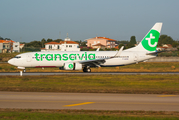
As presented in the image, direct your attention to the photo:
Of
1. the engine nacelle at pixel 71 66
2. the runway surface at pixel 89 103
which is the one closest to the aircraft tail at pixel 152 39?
the engine nacelle at pixel 71 66

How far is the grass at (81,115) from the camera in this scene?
34.3ft

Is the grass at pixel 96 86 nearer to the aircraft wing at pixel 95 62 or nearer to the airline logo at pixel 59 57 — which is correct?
the aircraft wing at pixel 95 62

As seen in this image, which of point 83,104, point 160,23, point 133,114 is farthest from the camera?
point 160,23

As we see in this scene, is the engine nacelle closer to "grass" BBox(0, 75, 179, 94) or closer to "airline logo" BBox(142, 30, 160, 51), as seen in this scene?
"grass" BBox(0, 75, 179, 94)

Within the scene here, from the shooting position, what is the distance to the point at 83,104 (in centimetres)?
1366

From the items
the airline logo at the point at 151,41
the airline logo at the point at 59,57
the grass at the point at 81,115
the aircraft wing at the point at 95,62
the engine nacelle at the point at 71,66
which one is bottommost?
the grass at the point at 81,115

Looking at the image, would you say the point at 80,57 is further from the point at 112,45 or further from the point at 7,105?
the point at 112,45

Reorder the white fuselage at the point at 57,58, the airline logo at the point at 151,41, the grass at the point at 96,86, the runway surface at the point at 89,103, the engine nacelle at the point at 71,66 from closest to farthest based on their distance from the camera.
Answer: the runway surface at the point at 89,103 → the grass at the point at 96,86 → the engine nacelle at the point at 71,66 → the white fuselage at the point at 57,58 → the airline logo at the point at 151,41

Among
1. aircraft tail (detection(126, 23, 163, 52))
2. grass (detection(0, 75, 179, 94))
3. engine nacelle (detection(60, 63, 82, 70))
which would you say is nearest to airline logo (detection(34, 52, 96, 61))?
engine nacelle (detection(60, 63, 82, 70))

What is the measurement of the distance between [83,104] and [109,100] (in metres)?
1.99

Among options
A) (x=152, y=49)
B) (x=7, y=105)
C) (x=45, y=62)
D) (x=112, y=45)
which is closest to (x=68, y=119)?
(x=7, y=105)

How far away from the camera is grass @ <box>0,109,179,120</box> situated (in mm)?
10453

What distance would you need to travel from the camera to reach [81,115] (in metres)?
11.0

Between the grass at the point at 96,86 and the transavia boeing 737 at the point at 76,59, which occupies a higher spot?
the transavia boeing 737 at the point at 76,59
